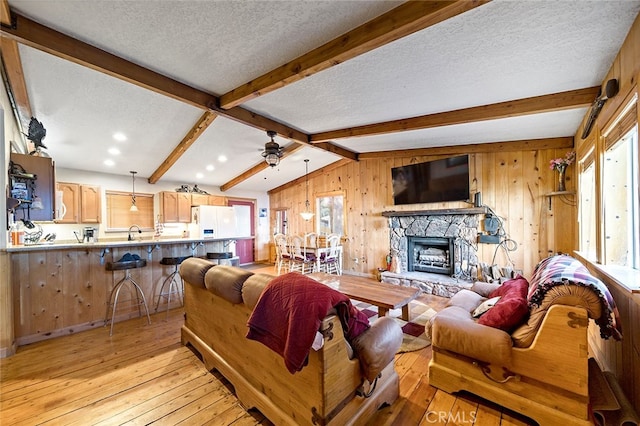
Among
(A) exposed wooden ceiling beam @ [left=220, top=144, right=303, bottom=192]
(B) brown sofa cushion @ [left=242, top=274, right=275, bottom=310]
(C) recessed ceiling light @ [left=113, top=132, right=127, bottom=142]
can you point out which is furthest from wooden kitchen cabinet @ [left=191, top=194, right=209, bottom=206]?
(B) brown sofa cushion @ [left=242, top=274, right=275, bottom=310]

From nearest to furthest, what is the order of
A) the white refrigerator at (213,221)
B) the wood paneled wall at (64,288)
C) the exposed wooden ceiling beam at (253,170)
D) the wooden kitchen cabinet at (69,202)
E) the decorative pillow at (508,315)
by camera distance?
the decorative pillow at (508,315), the wood paneled wall at (64,288), the wooden kitchen cabinet at (69,202), the exposed wooden ceiling beam at (253,170), the white refrigerator at (213,221)

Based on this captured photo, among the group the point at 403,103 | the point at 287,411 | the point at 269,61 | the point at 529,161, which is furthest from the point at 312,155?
the point at 287,411

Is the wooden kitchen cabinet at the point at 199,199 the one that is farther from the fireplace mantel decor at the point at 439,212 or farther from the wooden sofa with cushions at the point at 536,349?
the wooden sofa with cushions at the point at 536,349

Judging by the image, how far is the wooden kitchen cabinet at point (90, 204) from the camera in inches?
192

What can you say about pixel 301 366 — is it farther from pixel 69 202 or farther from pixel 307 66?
pixel 69 202

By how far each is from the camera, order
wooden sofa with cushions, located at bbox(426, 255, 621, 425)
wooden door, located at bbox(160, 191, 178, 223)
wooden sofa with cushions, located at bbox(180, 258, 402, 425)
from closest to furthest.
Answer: wooden sofa with cushions, located at bbox(180, 258, 402, 425)
wooden sofa with cushions, located at bbox(426, 255, 621, 425)
wooden door, located at bbox(160, 191, 178, 223)

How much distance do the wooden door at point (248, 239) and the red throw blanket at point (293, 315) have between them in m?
6.17

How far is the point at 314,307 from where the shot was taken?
1247 mm

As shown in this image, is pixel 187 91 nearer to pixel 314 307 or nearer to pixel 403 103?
pixel 403 103

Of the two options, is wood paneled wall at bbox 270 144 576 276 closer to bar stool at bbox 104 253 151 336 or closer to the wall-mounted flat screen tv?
the wall-mounted flat screen tv

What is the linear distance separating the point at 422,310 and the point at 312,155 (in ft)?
12.1

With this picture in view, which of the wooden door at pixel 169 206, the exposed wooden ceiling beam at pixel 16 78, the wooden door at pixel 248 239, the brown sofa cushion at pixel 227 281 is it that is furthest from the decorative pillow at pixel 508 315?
the wooden door at pixel 248 239

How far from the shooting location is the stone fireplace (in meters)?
4.41

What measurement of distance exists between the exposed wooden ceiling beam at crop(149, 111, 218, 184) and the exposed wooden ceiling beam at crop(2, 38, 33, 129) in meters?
1.64
